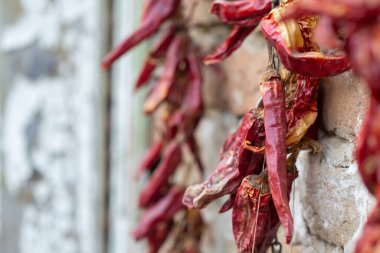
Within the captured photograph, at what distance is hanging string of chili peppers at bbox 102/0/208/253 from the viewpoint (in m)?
1.26

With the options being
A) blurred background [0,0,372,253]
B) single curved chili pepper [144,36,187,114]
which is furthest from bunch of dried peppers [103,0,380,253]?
single curved chili pepper [144,36,187,114]

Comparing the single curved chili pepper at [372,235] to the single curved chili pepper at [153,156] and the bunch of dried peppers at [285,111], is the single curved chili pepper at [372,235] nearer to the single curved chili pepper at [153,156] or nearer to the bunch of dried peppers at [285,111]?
the bunch of dried peppers at [285,111]

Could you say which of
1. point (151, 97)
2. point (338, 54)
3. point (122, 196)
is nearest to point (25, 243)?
point (122, 196)

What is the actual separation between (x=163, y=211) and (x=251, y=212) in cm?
63

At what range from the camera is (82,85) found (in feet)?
6.18

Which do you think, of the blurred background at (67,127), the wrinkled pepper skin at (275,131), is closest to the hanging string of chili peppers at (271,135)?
the wrinkled pepper skin at (275,131)

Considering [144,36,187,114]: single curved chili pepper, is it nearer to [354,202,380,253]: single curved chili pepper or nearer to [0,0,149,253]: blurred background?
[0,0,149,253]: blurred background

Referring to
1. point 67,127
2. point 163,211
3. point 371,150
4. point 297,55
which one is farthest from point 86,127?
point 371,150

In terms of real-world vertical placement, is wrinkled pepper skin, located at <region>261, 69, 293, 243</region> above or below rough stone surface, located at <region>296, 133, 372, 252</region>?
above

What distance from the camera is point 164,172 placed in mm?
1383

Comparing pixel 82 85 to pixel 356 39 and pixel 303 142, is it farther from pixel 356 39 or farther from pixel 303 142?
pixel 356 39

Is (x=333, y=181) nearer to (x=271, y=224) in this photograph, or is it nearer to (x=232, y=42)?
(x=271, y=224)

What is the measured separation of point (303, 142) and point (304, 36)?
0.16m

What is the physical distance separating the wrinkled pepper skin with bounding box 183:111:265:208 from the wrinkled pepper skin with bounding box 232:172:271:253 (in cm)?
3
